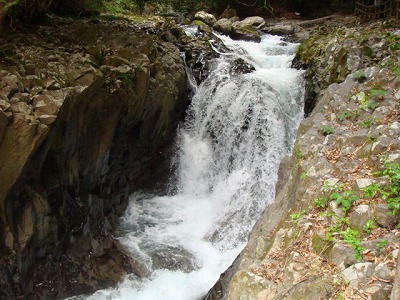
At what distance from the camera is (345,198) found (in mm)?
5062

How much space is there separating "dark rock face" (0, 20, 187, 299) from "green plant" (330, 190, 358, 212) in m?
4.93

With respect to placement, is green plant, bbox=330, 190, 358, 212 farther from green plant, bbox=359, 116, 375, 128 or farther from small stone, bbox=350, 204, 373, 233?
green plant, bbox=359, 116, 375, 128

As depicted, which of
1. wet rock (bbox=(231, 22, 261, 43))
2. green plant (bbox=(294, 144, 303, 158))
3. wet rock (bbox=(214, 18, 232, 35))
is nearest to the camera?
green plant (bbox=(294, 144, 303, 158))

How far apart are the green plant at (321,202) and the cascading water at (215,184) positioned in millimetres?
3850

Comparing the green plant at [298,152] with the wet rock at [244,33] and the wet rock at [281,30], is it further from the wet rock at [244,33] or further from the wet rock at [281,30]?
the wet rock at [281,30]

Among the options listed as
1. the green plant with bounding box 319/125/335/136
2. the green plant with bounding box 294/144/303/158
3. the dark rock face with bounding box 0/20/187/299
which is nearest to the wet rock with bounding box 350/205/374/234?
the green plant with bounding box 294/144/303/158

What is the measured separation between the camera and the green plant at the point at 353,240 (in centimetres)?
422

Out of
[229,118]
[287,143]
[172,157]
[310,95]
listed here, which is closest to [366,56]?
[310,95]

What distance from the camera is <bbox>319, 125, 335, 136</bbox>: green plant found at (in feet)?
22.9

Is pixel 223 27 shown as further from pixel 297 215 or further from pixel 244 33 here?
pixel 297 215

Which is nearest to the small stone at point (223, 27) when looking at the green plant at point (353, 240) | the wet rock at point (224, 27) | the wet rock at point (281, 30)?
the wet rock at point (224, 27)

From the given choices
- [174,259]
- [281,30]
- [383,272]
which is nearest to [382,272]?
[383,272]

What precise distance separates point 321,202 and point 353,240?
0.91 metres

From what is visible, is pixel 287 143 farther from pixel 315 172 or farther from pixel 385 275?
pixel 385 275
